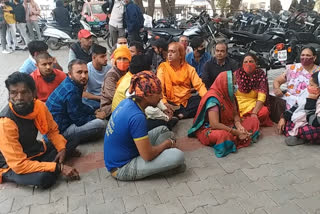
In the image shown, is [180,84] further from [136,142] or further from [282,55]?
[282,55]

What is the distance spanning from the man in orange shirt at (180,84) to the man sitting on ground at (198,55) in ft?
2.41

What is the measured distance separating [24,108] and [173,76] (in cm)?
223

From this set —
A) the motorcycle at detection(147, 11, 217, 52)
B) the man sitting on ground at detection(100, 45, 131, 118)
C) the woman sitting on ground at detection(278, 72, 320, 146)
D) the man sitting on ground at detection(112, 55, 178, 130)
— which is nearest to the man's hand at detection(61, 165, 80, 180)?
Answer: the man sitting on ground at detection(112, 55, 178, 130)

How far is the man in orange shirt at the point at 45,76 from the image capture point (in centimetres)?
358

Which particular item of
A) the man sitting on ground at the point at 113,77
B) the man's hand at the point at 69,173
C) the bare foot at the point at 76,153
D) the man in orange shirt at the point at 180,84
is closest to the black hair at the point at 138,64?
the man sitting on ground at the point at 113,77

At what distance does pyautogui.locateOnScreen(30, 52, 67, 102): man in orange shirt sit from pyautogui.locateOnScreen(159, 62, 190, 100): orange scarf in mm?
1448

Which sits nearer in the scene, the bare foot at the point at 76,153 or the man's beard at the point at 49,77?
the bare foot at the point at 76,153

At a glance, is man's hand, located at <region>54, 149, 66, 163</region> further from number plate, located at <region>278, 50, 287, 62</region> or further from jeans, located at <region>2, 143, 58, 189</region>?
number plate, located at <region>278, 50, 287, 62</region>

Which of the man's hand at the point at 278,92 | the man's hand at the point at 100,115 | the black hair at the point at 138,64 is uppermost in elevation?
the black hair at the point at 138,64


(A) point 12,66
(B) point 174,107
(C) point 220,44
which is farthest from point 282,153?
(A) point 12,66

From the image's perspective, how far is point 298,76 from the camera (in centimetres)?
391

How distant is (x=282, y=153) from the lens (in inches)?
128

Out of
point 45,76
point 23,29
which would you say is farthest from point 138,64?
point 23,29

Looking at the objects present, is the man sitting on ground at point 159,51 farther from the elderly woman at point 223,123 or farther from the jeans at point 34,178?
the jeans at point 34,178
